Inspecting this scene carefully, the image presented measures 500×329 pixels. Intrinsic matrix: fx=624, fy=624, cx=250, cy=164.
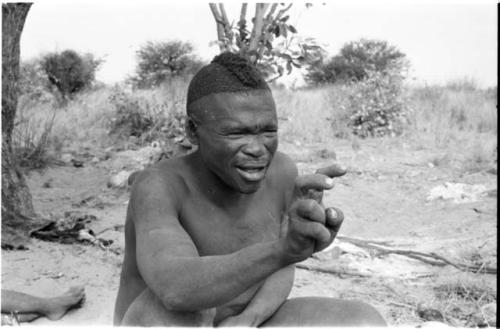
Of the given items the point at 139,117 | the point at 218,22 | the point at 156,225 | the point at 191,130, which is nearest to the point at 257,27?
the point at 218,22

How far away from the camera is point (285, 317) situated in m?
2.25

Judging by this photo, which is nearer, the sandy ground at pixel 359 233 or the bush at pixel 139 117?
the sandy ground at pixel 359 233

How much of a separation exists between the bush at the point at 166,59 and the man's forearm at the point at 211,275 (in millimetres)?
19759

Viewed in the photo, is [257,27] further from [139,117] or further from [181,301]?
[139,117]

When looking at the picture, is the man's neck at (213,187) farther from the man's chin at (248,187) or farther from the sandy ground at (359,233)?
the sandy ground at (359,233)

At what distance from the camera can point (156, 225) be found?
1.98 m

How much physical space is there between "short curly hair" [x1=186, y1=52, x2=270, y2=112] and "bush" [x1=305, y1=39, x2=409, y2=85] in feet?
68.6

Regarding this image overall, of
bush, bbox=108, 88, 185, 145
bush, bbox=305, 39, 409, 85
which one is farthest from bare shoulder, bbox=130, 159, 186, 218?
bush, bbox=305, 39, 409, 85

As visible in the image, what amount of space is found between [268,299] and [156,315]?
0.44m

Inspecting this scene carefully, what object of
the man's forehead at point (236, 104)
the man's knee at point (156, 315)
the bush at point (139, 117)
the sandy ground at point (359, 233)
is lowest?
the sandy ground at point (359, 233)

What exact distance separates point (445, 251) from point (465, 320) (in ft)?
4.59

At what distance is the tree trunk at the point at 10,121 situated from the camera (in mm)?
4922

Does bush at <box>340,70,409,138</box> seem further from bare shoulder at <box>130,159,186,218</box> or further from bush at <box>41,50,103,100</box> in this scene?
bush at <box>41,50,103,100</box>

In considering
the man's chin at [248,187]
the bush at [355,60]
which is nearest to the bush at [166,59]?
the bush at [355,60]
